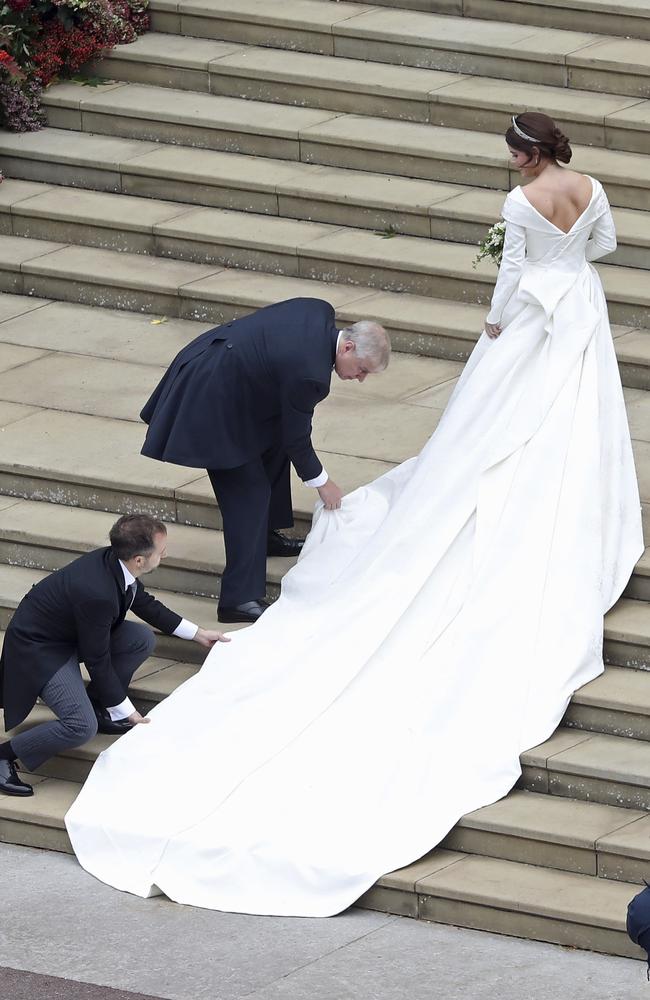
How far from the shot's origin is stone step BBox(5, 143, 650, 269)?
36.8 feet

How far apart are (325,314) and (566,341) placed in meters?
0.96

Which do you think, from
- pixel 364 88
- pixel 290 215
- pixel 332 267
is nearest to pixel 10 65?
pixel 332 267

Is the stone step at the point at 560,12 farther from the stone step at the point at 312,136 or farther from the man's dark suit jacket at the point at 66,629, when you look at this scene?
the man's dark suit jacket at the point at 66,629

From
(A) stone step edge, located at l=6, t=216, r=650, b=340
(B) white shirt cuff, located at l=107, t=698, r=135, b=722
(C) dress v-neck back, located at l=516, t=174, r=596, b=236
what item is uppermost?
(C) dress v-neck back, located at l=516, t=174, r=596, b=236

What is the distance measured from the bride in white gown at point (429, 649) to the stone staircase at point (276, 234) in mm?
260

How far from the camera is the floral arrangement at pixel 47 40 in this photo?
1247 centimetres

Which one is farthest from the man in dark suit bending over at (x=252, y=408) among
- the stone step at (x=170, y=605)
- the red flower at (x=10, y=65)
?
the red flower at (x=10, y=65)

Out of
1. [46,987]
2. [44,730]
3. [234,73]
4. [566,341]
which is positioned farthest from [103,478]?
[234,73]

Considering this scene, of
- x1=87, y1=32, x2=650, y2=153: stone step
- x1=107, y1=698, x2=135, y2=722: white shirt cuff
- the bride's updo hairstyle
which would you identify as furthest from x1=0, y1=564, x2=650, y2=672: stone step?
x1=87, y1=32, x2=650, y2=153: stone step

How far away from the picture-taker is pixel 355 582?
8.42m

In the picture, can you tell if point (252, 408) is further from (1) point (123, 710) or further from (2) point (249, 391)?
(1) point (123, 710)

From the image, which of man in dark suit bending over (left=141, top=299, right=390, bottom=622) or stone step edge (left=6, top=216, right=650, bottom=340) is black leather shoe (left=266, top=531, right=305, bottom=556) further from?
stone step edge (left=6, top=216, right=650, bottom=340)

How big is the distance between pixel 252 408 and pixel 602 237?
155cm

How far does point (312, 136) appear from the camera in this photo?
38.7 feet
